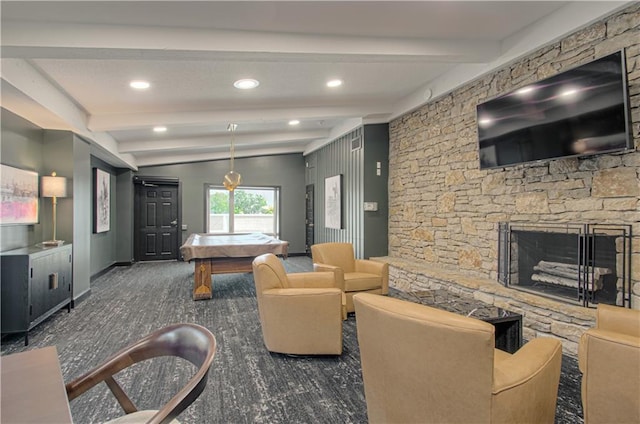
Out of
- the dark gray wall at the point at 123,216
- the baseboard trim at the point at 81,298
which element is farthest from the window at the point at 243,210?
the baseboard trim at the point at 81,298

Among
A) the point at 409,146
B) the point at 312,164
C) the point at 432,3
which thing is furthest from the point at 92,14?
the point at 312,164

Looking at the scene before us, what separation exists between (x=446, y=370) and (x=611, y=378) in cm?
78

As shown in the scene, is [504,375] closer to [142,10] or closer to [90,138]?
[142,10]

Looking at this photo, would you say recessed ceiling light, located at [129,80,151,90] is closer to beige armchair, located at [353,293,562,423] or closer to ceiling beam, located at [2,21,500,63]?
ceiling beam, located at [2,21,500,63]

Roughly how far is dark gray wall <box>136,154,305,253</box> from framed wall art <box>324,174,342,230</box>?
178 cm

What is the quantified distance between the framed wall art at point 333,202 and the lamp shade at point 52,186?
14.6 feet

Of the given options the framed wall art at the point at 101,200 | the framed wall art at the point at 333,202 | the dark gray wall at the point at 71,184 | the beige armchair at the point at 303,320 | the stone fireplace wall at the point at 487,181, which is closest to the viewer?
the stone fireplace wall at the point at 487,181

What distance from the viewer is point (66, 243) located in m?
4.29

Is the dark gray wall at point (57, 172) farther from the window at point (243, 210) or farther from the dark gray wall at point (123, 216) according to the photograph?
the window at point (243, 210)

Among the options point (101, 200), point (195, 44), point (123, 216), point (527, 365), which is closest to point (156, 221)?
point (123, 216)

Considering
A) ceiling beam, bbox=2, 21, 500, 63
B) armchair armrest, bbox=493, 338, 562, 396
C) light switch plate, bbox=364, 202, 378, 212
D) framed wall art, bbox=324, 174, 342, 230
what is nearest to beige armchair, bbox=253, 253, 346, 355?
armchair armrest, bbox=493, 338, 562, 396

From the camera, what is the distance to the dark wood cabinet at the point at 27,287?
3.21 m

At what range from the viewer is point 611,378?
147cm

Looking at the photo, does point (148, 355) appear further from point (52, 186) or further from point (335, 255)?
A: point (52, 186)
